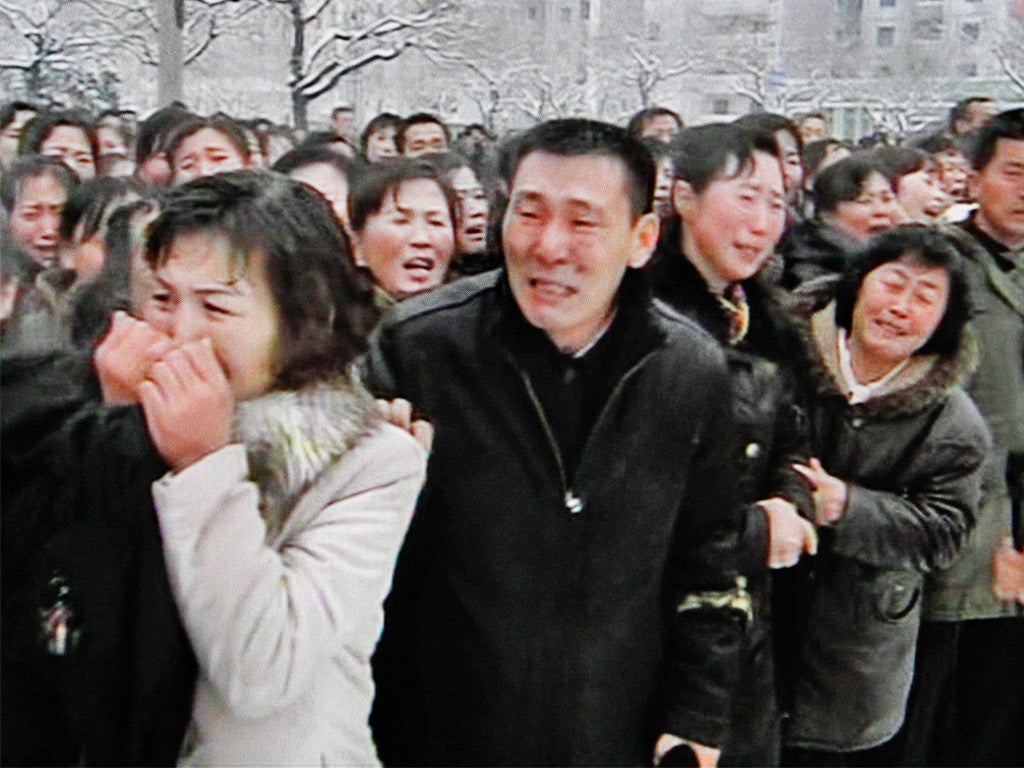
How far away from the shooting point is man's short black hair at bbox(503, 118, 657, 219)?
5.35ft

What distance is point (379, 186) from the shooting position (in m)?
2.55

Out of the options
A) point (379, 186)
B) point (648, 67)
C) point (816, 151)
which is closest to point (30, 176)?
point (379, 186)

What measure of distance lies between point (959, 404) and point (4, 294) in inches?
62.3

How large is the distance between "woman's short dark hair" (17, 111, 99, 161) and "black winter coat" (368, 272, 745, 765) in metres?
2.79

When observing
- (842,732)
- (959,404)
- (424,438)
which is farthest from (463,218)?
(424,438)

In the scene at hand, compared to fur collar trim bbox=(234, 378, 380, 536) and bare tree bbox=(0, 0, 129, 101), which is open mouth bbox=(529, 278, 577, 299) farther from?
bare tree bbox=(0, 0, 129, 101)

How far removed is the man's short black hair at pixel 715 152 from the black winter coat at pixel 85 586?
1.11 m

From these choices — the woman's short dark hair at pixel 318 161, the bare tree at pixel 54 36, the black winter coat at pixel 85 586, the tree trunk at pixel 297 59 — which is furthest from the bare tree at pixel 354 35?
the black winter coat at pixel 85 586

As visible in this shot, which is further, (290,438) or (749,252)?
(749,252)

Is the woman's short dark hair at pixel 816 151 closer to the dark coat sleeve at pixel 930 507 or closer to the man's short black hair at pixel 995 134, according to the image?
the man's short black hair at pixel 995 134

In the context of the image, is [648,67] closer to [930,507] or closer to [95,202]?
[930,507]

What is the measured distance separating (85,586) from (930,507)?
149cm

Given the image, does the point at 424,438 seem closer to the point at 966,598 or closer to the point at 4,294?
the point at 4,294

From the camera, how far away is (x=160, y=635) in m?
1.30
